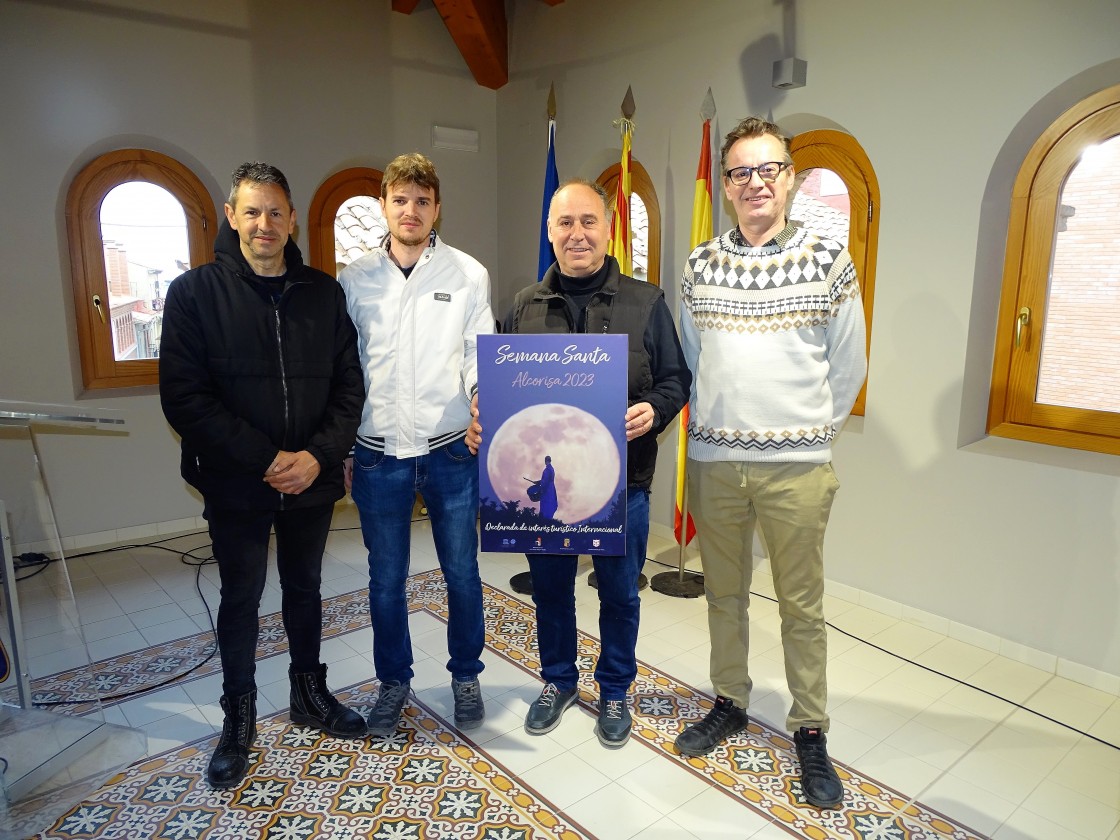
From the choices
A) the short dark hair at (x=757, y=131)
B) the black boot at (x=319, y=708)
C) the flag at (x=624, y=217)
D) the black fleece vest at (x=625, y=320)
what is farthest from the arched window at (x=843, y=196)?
the black boot at (x=319, y=708)

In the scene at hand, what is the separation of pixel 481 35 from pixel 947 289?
3.35 metres

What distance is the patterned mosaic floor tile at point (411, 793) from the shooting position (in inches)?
75.9

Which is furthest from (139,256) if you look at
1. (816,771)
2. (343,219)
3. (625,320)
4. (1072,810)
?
(1072,810)

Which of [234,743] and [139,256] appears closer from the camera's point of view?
[234,743]

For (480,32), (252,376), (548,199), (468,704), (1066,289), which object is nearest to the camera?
(252,376)

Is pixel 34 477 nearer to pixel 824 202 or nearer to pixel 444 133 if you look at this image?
pixel 824 202

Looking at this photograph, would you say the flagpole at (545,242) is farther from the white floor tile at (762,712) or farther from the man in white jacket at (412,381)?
the man in white jacket at (412,381)

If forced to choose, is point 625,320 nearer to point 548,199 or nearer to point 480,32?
point 548,199

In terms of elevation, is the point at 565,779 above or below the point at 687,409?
below

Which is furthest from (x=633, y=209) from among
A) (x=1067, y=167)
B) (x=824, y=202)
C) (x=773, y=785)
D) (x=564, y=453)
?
(x=773, y=785)

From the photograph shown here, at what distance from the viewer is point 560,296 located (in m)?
2.05

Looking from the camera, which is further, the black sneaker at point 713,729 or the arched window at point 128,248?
the arched window at point 128,248

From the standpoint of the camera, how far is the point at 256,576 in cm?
209

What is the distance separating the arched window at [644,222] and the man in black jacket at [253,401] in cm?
236
